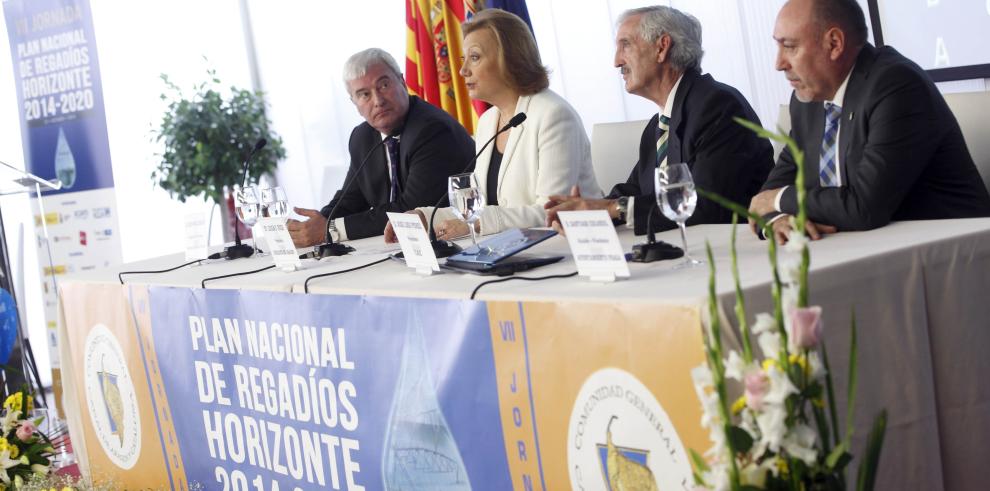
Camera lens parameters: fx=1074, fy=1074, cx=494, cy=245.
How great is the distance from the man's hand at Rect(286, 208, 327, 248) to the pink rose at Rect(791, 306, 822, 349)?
2.24 m

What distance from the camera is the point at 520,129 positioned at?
3084mm

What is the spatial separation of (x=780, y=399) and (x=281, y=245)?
1.74 m

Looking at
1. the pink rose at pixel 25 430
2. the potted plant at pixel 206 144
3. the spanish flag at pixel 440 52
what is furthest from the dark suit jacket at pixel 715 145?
the potted plant at pixel 206 144

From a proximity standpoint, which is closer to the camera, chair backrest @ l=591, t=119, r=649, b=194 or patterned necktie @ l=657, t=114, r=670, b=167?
patterned necktie @ l=657, t=114, r=670, b=167

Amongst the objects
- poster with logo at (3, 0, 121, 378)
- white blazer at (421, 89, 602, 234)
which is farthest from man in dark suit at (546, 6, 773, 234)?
poster with logo at (3, 0, 121, 378)

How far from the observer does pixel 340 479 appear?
7.66 ft

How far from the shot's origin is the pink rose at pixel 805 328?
1105 mm

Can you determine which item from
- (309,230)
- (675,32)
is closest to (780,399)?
(675,32)

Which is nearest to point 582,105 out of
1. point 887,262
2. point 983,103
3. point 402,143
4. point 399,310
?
point 402,143

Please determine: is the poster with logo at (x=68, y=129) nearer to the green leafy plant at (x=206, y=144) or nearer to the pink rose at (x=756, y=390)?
the green leafy plant at (x=206, y=144)

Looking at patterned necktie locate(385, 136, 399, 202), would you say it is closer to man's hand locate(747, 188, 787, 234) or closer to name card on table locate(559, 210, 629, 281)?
man's hand locate(747, 188, 787, 234)

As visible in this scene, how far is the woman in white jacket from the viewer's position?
2980 mm

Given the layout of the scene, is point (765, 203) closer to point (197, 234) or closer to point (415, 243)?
point (415, 243)

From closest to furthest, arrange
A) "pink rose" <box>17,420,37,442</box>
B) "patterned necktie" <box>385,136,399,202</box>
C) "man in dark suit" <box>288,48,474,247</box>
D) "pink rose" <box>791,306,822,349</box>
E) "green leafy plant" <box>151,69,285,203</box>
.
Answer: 1. "pink rose" <box>791,306,822,349</box>
2. "pink rose" <box>17,420,37,442</box>
3. "man in dark suit" <box>288,48,474,247</box>
4. "patterned necktie" <box>385,136,399,202</box>
5. "green leafy plant" <box>151,69,285,203</box>
